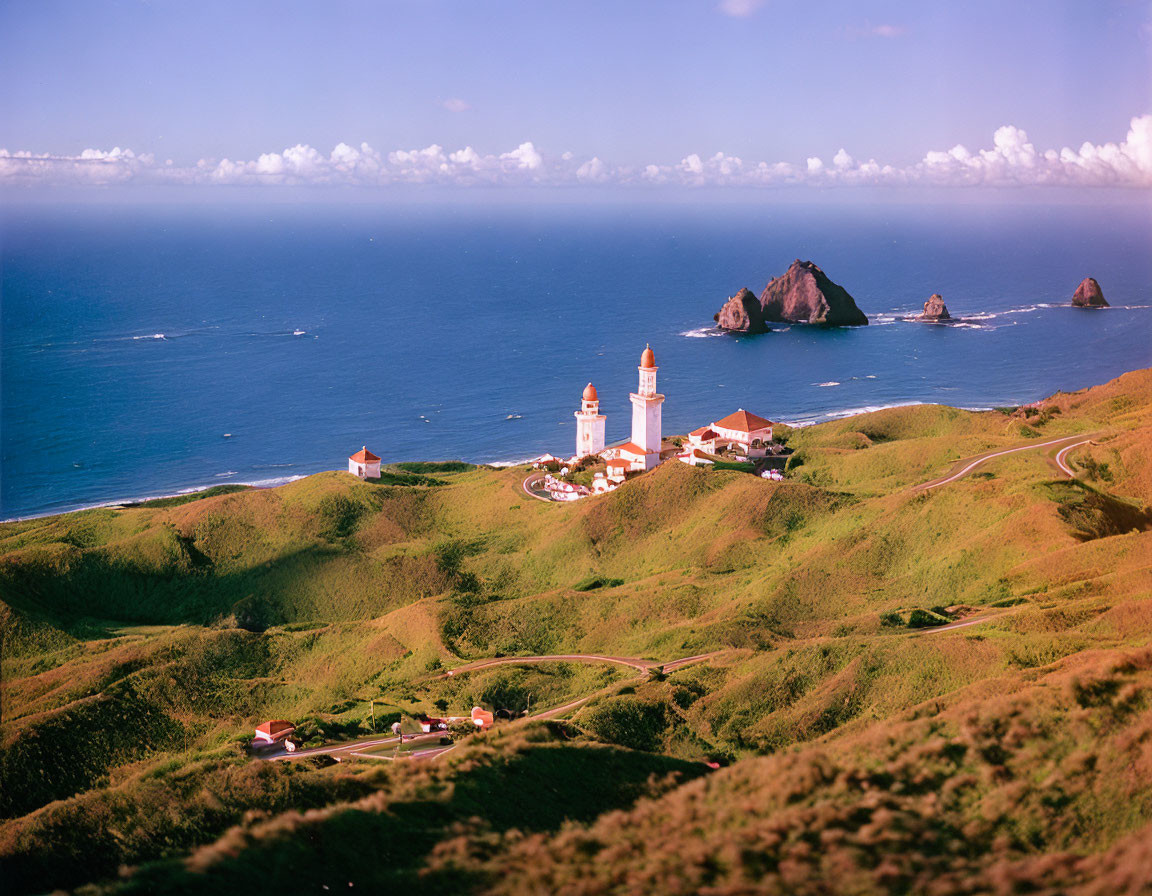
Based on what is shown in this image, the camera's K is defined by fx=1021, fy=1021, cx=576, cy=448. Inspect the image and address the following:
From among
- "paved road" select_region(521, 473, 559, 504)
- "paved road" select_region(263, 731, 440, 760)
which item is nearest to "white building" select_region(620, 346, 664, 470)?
"paved road" select_region(521, 473, 559, 504)

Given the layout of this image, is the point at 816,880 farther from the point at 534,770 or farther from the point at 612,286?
the point at 612,286

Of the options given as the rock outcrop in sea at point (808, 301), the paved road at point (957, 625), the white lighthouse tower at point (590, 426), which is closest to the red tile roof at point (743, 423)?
the white lighthouse tower at point (590, 426)

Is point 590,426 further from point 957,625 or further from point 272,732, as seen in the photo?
point 272,732

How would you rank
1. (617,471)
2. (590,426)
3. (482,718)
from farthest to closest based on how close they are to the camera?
(590,426)
(617,471)
(482,718)

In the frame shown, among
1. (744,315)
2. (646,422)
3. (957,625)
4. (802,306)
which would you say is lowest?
(957,625)

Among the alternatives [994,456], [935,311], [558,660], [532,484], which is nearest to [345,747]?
[558,660]

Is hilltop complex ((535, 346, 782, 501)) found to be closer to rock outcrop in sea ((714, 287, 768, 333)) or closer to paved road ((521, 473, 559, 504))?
paved road ((521, 473, 559, 504))
